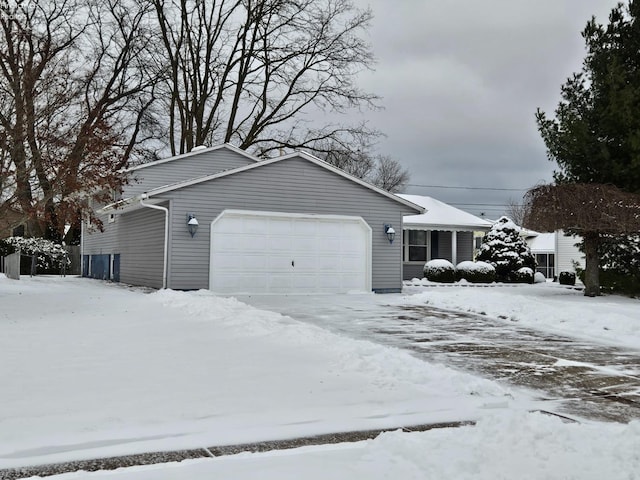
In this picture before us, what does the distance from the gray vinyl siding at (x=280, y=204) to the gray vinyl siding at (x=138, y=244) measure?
3.84 feet

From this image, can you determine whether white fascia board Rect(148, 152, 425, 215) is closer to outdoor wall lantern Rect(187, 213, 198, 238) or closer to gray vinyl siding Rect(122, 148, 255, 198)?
outdoor wall lantern Rect(187, 213, 198, 238)

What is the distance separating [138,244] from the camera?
18.9 m

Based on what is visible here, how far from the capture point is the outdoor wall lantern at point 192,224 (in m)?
15.6

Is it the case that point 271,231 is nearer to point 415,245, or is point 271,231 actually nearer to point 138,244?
point 138,244

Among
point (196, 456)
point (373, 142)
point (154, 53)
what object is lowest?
point (196, 456)

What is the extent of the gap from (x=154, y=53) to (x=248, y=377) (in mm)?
28570

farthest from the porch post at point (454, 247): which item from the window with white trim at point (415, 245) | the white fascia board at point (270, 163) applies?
the white fascia board at point (270, 163)

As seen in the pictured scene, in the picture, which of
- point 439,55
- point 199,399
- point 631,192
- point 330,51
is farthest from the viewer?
point 330,51

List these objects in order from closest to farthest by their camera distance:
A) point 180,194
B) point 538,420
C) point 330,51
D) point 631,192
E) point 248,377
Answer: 1. point 538,420
2. point 248,377
3. point 180,194
4. point 631,192
5. point 330,51

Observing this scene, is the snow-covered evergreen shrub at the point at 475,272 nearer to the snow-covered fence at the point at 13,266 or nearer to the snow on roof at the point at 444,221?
the snow on roof at the point at 444,221

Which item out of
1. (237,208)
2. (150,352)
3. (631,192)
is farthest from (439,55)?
(150,352)

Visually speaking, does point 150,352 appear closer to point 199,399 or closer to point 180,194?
point 199,399

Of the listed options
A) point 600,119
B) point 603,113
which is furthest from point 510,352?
point 600,119

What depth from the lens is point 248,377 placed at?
5.94 m
